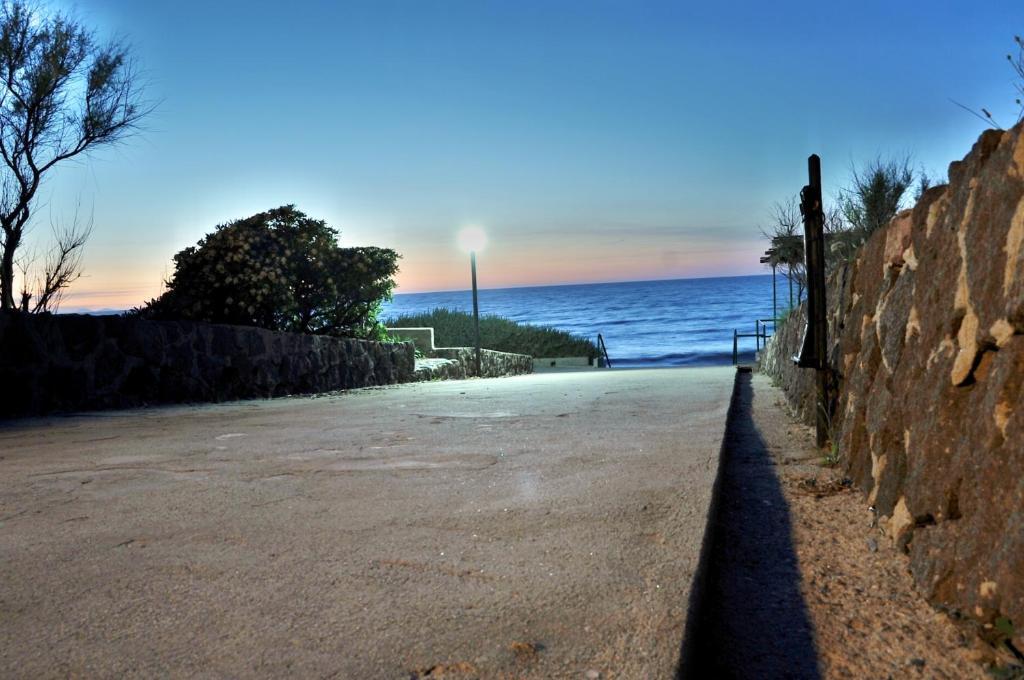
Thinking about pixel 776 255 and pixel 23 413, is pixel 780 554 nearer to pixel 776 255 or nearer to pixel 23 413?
pixel 23 413

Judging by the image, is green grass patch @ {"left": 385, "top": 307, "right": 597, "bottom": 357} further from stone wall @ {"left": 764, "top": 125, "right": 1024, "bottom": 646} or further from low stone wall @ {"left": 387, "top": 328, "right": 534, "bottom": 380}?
stone wall @ {"left": 764, "top": 125, "right": 1024, "bottom": 646}

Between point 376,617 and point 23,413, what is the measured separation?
668 centimetres

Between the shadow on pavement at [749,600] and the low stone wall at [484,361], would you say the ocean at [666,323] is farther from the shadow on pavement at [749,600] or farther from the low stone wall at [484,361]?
the shadow on pavement at [749,600]

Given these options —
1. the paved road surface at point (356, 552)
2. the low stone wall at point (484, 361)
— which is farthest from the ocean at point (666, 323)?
the paved road surface at point (356, 552)

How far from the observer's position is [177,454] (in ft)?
16.2

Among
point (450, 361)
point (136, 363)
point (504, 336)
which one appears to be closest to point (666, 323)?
point (504, 336)

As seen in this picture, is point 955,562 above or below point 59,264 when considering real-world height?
below

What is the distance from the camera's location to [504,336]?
33031 mm

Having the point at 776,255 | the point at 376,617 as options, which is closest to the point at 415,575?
the point at 376,617

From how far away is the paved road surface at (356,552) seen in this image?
2.07 m

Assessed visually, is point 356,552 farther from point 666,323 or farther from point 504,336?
point 666,323

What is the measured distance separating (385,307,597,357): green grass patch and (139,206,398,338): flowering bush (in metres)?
16.2

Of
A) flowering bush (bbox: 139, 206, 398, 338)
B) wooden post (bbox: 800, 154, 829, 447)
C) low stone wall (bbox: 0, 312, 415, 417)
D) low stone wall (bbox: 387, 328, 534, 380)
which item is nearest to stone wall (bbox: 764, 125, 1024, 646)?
wooden post (bbox: 800, 154, 829, 447)

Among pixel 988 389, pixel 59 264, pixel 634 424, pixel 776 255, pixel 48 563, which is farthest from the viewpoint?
pixel 776 255
